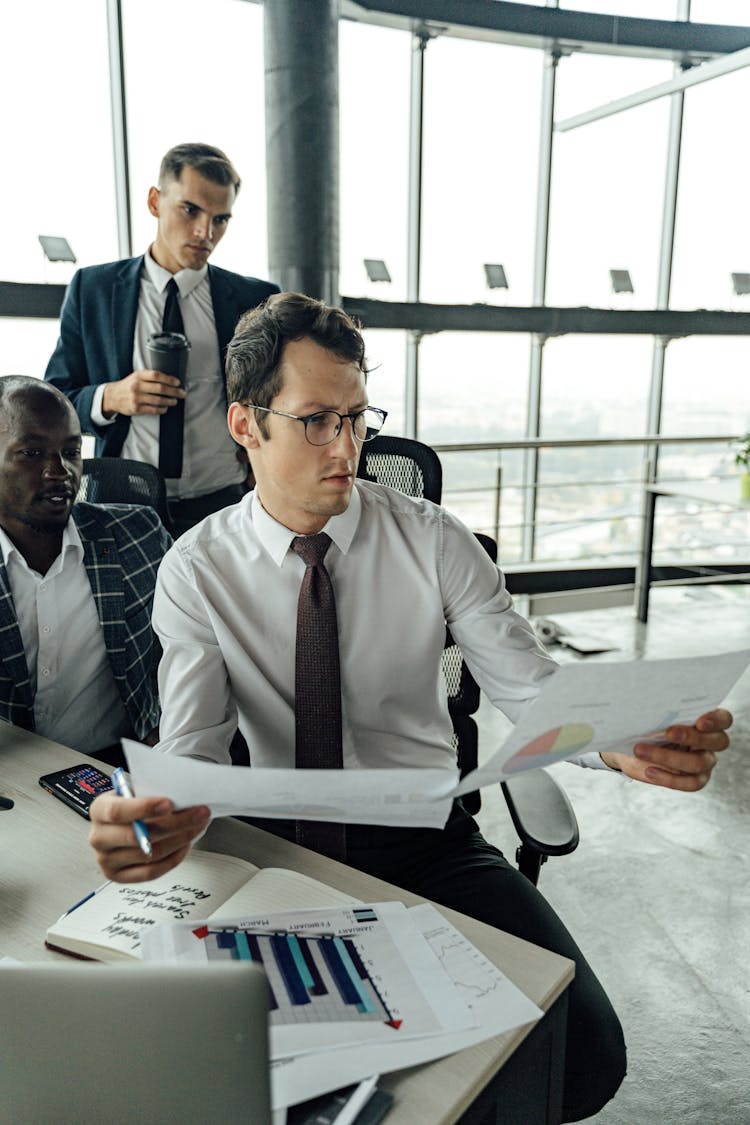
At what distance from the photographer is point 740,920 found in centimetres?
227

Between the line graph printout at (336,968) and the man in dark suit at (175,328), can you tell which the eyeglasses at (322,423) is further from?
the man in dark suit at (175,328)

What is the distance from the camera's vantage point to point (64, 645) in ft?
5.53

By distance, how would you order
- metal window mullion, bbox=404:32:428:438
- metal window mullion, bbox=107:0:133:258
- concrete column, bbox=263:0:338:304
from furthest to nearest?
metal window mullion, bbox=404:32:428:438
metal window mullion, bbox=107:0:133:258
concrete column, bbox=263:0:338:304

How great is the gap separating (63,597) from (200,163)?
1.20 m

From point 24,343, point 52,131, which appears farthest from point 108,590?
point 52,131

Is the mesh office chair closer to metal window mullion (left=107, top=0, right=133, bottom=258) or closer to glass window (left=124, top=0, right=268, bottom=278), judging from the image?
glass window (left=124, top=0, right=268, bottom=278)

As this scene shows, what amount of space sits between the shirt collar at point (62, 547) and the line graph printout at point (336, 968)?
95 centimetres

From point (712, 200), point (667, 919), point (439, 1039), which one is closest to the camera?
point (439, 1039)

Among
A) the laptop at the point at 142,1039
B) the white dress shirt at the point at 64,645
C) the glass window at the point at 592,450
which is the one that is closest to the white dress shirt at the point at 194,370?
→ the white dress shirt at the point at 64,645

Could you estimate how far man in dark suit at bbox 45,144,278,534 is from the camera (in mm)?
2215

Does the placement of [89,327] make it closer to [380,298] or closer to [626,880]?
[626,880]

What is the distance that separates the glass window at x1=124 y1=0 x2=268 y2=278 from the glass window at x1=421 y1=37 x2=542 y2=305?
1121 millimetres

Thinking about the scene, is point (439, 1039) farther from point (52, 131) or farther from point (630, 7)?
point (630, 7)

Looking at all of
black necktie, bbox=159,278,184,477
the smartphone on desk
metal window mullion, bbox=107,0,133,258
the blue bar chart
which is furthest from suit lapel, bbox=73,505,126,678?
metal window mullion, bbox=107,0,133,258
